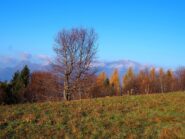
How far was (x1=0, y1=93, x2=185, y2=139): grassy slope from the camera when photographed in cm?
1030

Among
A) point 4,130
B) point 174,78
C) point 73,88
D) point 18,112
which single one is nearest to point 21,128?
point 4,130

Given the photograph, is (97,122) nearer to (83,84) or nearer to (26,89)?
(83,84)

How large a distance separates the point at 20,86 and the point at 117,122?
4825 cm

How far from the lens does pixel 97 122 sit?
1166cm

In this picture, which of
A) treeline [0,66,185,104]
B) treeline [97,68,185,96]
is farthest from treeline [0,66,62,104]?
treeline [97,68,185,96]

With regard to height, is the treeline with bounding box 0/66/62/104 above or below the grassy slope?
above

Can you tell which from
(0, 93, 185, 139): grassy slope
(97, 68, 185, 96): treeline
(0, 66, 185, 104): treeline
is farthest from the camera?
(97, 68, 185, 96): treeline

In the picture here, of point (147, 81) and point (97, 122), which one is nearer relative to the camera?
point (97, 122)

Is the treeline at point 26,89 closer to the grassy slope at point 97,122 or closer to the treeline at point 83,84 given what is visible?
the treeline at point 83,84

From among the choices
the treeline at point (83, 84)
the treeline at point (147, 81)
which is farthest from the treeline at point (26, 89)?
the treeline at point (147, 81)

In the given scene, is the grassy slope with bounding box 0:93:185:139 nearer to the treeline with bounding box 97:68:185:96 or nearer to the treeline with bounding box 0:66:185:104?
the treeline with bounding box 0:66:185:104

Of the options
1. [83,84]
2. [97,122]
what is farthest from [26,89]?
[97,122]

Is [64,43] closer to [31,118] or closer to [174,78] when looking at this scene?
[31,118]

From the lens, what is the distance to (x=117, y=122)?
11.7 metres
